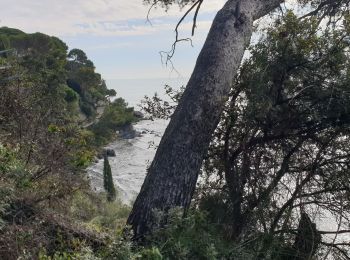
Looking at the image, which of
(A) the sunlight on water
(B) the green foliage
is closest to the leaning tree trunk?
(A) the sunlight on water

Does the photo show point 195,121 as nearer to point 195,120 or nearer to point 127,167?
point 195,120

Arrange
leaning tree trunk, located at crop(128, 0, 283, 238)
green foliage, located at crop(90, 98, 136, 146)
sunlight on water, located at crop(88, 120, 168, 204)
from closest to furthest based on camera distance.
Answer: leaning tree trunk, located at crop(128, 0, 283, 238) → sunlight on water, located at crop(88, 120, 168, 204) → green foliage, located at crop(90, 98, 136, 146)

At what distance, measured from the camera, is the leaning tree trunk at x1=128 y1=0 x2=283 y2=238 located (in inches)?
177

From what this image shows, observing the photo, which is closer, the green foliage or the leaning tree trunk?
the leaning tree trunk

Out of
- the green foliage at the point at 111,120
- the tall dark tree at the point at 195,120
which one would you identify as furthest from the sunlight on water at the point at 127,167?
the tall dark tree at the point at 195,120

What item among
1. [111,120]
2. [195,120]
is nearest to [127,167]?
[111,120]

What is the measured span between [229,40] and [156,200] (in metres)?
2.15

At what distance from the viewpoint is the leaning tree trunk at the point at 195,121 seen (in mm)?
4484

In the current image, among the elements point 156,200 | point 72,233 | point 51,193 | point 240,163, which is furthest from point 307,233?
point 51,193

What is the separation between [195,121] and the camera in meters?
4.84

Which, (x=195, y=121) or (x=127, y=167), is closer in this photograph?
(x=195, y=121)

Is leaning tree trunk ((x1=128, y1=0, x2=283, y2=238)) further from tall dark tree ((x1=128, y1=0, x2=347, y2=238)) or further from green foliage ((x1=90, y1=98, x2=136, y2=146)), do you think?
green foliage ((x1=90, y1=98, x2=136, y2=146))

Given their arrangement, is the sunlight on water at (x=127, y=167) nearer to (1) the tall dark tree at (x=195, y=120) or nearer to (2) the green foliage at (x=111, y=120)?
(2) the green foliage at (x=111, y=120)

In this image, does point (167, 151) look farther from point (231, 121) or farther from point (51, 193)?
point (51, 193)
